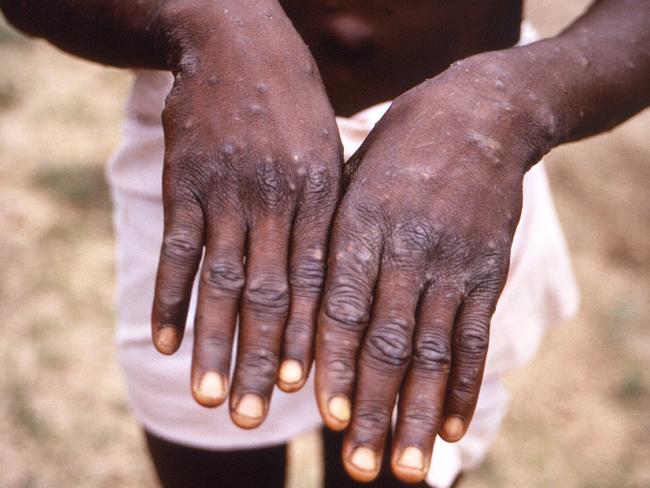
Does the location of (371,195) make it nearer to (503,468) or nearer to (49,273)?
(503,468)

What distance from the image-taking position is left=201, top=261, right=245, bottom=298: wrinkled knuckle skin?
0.73m

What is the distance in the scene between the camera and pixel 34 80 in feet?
11.0

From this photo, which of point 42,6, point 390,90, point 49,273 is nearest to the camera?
point 42,6

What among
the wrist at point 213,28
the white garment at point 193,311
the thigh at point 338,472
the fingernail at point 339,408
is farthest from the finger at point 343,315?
the thigh at point 338,472

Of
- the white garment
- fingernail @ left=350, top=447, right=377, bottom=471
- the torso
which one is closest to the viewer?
fingernail @ left=350, top=447, right=377, bottom=471

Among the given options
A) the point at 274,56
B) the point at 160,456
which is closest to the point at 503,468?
the point at 160,456

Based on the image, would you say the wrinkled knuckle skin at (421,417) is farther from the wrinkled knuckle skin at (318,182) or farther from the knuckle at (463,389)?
the wrinkled knuckle skin at (318,182)

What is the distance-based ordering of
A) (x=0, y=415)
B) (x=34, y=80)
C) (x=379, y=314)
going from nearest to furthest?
1. (x=379, y=314)
2. (x=0, y=415)
3. (x=34, y=80)

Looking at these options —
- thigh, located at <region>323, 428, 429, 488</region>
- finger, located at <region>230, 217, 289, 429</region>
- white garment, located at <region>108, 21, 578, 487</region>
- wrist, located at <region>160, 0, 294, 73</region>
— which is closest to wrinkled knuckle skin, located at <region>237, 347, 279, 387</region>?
finger, located at <region>230, 217, 289, 429</region>

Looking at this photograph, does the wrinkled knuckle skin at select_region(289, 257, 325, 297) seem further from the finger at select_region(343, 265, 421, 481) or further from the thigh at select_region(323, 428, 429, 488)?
the thigh at select_region(323, 428, 429, 488)

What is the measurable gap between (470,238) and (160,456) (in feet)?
2.79

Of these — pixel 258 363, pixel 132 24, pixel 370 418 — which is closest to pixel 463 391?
pixel 370 418

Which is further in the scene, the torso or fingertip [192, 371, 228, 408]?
the torso

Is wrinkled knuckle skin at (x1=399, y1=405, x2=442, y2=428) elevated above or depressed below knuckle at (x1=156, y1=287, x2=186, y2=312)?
below
